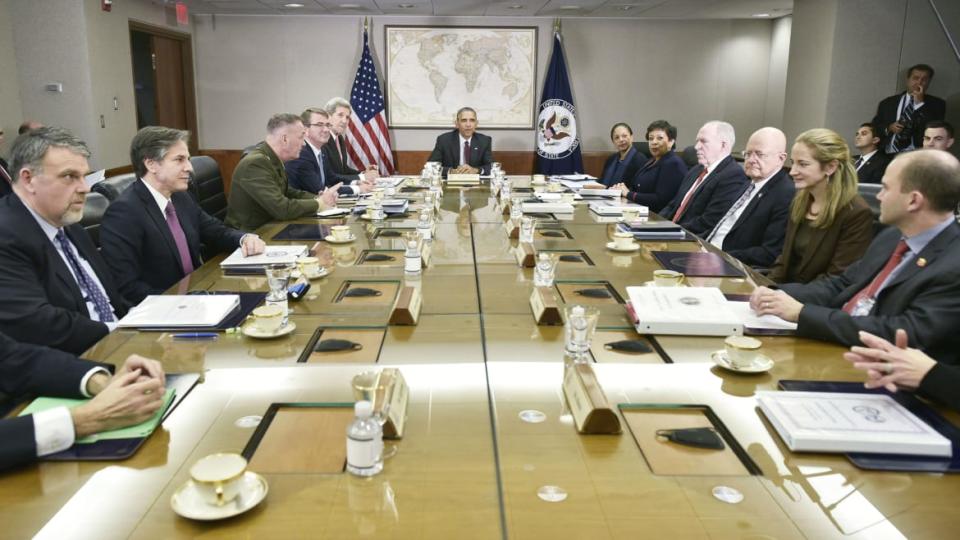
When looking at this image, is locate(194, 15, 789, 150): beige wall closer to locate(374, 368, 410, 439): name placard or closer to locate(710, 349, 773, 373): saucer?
locate(710, 349, 773, 373): saucer

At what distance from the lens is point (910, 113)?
22.1ft

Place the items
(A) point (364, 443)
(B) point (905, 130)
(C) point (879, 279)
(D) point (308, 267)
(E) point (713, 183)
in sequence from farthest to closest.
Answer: (B) point (905, 130)
(E) point (713, 183)
(D) point (308, 267)
(C) point (879, 279)
(A) point (364, 443)

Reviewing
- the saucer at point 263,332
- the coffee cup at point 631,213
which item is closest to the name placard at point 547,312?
the saucer at point 263,332

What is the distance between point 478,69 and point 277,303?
6.98m

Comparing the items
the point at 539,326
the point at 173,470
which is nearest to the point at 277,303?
the point at 539,326

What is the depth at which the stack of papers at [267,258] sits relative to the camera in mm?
2719

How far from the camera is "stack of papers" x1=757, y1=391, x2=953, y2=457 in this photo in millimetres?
1299

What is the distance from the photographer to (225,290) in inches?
95.3

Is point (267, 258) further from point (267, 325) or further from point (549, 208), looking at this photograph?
point (549, 208)

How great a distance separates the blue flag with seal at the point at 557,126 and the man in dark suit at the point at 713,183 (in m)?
4.34

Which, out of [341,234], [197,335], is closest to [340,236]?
[341,234]

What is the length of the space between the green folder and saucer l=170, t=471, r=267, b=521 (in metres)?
0.24

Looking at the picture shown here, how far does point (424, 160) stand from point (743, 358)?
7506 mm

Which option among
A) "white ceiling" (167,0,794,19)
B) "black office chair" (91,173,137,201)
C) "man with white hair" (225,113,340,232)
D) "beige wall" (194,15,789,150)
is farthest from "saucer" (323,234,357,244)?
"beige wall" (194,15,789,150)
